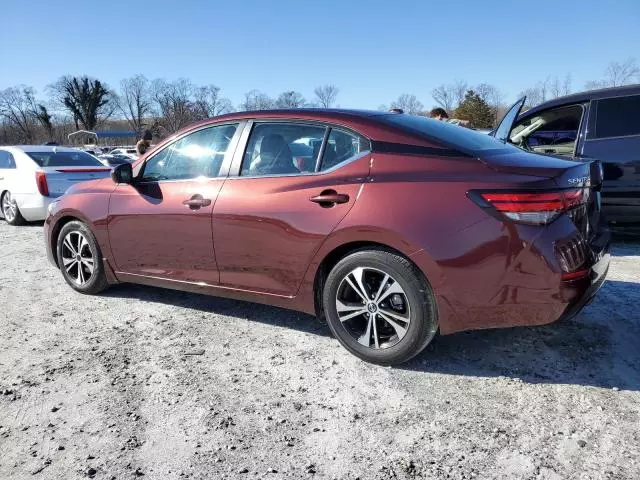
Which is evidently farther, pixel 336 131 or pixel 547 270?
pixel 336 131

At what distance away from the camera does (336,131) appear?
10.8 ft

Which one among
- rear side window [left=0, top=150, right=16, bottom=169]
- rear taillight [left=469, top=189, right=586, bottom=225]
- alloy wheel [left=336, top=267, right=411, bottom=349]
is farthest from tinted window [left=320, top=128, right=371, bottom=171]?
rear side window [left=0, top=150, right=16, bottom=169]

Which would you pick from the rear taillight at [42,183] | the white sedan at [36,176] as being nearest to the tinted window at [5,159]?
the white sedan at [36,176]

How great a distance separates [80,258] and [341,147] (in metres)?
2.82

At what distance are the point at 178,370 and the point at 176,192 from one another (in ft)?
4.52

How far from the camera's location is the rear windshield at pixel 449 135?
10.1ft

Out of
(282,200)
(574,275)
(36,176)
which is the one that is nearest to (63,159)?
(36,176)

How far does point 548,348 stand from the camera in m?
3.32

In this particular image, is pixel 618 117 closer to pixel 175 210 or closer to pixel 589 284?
pixel 589 284

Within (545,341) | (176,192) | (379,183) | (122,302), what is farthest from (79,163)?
(545,341)

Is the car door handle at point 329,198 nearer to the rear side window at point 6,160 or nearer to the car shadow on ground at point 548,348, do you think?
the car shadow on ground at point 548,348

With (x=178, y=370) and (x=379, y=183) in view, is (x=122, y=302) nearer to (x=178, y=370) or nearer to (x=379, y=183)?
(x=178, y=370)

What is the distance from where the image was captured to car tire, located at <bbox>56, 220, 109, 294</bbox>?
178 inches

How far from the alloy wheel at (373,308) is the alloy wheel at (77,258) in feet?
8.47
